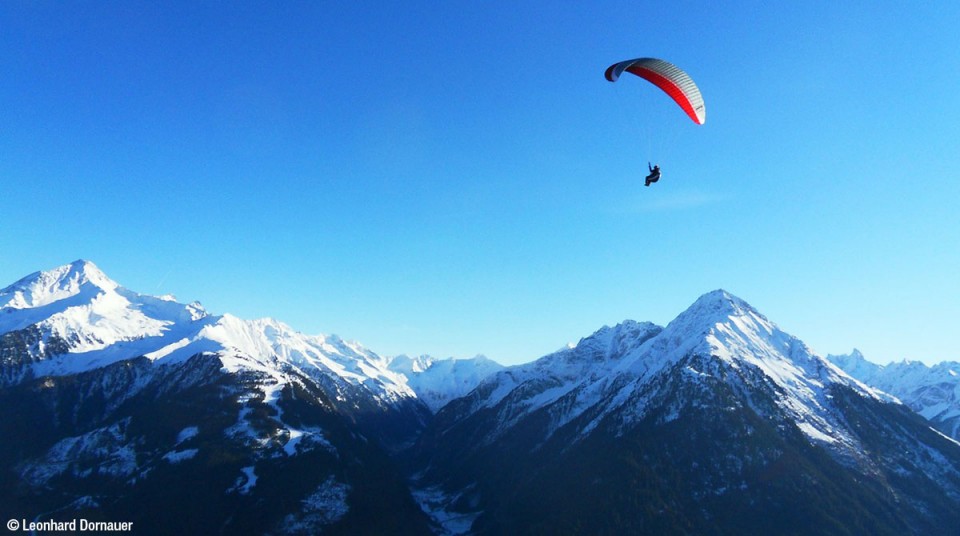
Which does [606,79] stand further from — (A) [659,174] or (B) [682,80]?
(A) [659,174]

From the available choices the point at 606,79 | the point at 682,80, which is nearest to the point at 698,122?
the point at 682,80

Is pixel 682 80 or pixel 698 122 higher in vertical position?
pixel 682 80

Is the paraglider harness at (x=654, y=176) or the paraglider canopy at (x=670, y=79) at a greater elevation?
the paraglider canopy at (x=670, y=79)

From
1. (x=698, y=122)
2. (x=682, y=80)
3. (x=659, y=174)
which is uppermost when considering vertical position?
(x=682, y=80)

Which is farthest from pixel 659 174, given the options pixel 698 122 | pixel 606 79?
pixel 606 79

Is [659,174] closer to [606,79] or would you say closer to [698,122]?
[698,122]

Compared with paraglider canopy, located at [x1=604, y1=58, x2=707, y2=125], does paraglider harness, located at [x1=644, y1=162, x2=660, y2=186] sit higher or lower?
lower
